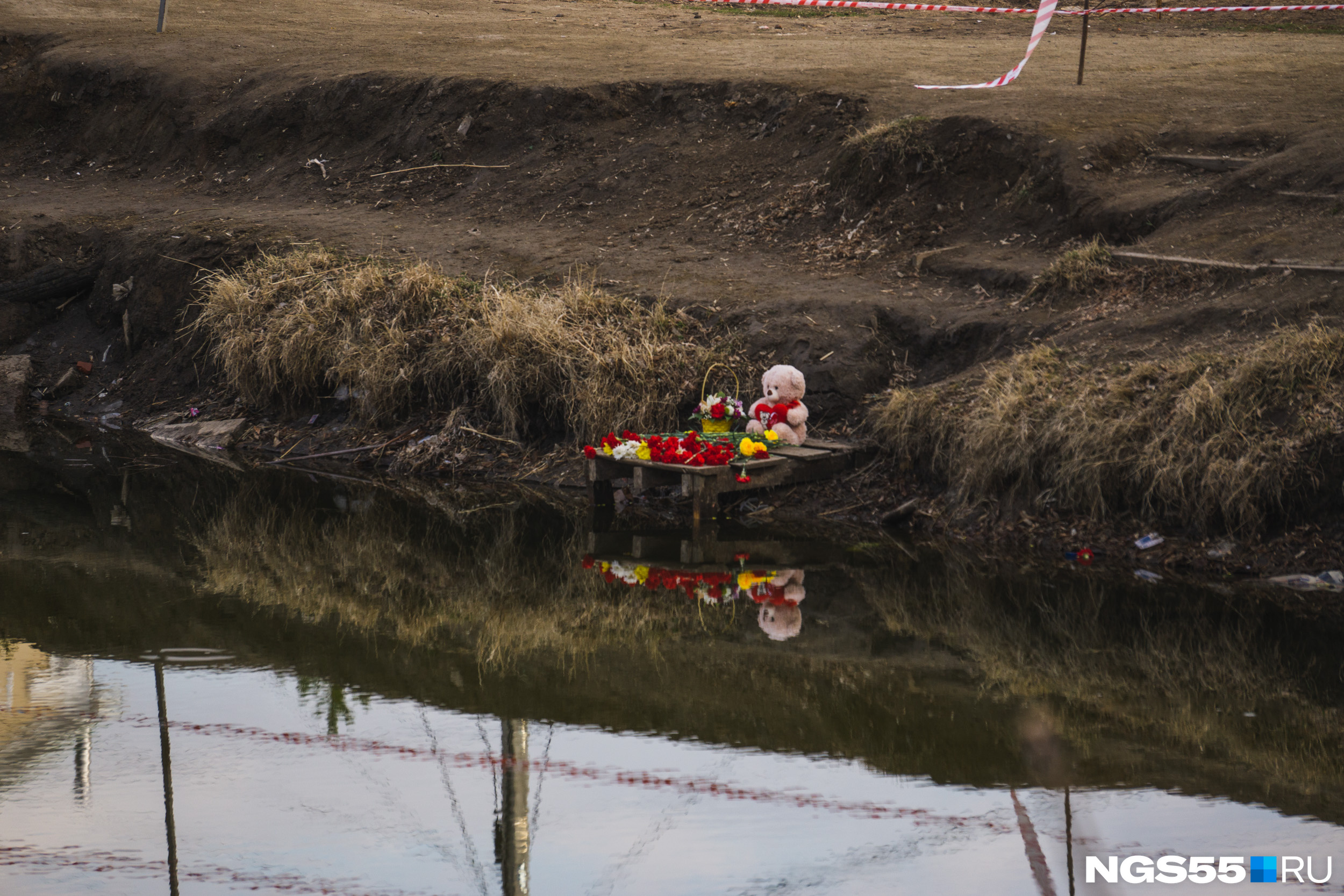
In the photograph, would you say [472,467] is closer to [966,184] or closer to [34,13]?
Result: [966,184]

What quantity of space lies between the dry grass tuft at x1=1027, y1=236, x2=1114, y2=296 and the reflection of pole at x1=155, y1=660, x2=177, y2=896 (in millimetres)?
7368

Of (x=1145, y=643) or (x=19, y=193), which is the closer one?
(x=1145, y=643)

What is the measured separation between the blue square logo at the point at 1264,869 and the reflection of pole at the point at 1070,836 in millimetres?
572

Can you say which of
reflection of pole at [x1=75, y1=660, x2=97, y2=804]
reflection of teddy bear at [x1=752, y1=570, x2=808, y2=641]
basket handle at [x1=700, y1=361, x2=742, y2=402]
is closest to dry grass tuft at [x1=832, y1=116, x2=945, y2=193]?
basket handle at [x1=700, y1=361, x2=742, y2=402]

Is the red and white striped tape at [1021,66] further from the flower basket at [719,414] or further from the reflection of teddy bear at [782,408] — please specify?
the flower basket at [719,414]

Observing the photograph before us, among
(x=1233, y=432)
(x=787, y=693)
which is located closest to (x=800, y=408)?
(x=1233, y=432)

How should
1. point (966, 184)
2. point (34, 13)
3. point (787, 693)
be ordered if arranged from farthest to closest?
point (34, 13)
point (966, 184)
point (787, 693)

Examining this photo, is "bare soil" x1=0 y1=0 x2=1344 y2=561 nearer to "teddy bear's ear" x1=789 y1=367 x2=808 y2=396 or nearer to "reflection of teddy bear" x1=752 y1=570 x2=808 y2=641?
"teddy bear's ear" x1=789 y1=367 x2=808 y2=396

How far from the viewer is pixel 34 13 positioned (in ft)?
72.2

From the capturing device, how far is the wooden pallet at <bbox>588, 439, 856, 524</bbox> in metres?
9.39

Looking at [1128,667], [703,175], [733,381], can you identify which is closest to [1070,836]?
[1128,667]

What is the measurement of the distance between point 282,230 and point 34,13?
10.8 meters

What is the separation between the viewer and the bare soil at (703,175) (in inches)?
428

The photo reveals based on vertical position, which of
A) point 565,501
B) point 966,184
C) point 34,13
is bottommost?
point 565,501
